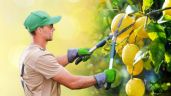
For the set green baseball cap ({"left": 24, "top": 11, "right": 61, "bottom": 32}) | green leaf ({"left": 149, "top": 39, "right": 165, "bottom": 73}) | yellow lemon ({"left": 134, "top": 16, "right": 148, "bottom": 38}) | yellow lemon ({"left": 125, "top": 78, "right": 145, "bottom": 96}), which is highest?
yellow lemon ({"left": 134, "top": 16, "right": 148, "bottom": 38})

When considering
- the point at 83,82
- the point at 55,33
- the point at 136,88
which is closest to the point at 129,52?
the point at 136,88

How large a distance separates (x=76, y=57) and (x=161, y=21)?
110 centimetres

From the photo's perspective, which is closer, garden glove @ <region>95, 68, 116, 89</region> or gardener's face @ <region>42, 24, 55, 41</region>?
garden glove @ <region>95, 68, 116, 89</region>

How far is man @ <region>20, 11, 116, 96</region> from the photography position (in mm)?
1829

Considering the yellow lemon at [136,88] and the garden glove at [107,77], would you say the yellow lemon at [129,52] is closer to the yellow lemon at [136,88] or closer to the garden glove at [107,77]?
the yellow lemon at [136,88]

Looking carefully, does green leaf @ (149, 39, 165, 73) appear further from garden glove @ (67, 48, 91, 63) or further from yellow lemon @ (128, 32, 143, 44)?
garden glove @ (67, 48, 91, 63)

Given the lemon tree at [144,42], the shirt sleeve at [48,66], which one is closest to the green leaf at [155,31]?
the lemon tree at [144,42]

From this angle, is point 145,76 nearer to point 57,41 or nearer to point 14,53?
point 57,41

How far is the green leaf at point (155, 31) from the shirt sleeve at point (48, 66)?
29.7 inches

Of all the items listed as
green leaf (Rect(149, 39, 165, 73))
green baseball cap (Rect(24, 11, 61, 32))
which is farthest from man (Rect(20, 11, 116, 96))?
green leaf (Rect(149, 39, 165, 73))

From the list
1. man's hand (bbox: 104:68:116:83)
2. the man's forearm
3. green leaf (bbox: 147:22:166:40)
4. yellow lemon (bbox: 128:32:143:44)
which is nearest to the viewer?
green leaf (bbox: 147:22:166:40)

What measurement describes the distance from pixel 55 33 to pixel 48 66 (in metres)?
1.28

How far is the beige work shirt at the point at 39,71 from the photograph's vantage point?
6.01 ft

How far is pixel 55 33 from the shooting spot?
10.2 ft
